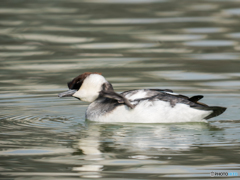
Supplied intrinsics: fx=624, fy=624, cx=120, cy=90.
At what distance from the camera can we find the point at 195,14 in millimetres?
18875

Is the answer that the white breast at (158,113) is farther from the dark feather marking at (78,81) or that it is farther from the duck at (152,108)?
the dark feather marking at (78,81)

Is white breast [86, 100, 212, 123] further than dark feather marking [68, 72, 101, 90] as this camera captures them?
No

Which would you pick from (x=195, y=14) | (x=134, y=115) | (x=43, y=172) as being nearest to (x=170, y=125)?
(x=134, y=115)

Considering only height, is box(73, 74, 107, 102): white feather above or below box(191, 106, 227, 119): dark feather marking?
above

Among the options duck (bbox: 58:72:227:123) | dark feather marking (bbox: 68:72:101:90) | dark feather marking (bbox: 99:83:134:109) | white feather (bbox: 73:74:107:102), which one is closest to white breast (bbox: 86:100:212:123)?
duck (bbox: 58:72:227:123)

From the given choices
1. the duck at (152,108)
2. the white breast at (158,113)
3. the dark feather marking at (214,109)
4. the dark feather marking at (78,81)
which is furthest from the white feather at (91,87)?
the dark feather marking at (214,109)

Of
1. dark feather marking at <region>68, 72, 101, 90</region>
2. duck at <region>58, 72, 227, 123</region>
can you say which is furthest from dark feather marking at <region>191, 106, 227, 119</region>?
dark feather marking at <region>68, 72, 101, 90</region>

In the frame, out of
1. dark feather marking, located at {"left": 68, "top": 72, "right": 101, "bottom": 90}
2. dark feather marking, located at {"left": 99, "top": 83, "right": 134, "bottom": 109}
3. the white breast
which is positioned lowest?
the white breast

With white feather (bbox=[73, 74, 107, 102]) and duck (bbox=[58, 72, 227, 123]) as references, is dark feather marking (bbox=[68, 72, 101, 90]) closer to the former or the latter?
white feather (bbox=[73, 74, 107, 102])

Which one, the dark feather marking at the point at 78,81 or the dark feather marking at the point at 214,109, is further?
the dark feather marking at the point at 78,81

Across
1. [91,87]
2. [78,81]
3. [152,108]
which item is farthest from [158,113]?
[78,81]

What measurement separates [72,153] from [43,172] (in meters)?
0.77

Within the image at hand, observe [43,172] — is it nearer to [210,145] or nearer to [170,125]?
[210,145]

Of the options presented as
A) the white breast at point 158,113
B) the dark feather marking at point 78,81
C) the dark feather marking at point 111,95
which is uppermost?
the dark feather marking at point 78,81
